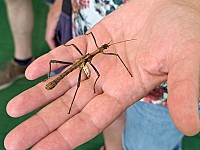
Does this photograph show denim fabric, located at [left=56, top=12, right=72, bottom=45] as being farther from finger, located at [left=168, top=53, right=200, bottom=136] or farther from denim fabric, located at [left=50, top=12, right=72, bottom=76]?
finger, located at [left=168, top=53, right=200, bottom=136]

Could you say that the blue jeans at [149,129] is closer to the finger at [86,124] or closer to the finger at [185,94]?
the finger at [86,124]

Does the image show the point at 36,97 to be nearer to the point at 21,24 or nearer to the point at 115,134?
the point at 115,134

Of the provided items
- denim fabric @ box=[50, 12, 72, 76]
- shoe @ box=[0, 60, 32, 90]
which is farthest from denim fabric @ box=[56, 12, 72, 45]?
shoe @ box=[0, 60, 32, 90]

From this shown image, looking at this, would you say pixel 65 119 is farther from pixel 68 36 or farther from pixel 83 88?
pixel 68 36

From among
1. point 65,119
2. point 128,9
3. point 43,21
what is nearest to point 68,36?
point 128,9

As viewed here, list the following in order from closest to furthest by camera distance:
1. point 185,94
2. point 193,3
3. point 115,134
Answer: point 185,94, point 193,3, point 115,134

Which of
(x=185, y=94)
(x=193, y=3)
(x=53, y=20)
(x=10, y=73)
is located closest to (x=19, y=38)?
(x=10, y=73)

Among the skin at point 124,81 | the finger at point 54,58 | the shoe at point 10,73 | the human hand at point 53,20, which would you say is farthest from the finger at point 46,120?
the shoe at point 10,73
